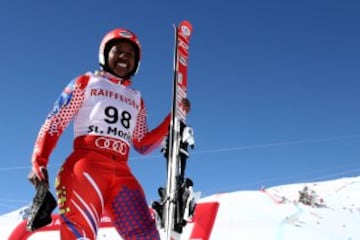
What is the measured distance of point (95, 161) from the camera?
4.19 meters

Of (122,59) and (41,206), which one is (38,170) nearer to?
(41,206)

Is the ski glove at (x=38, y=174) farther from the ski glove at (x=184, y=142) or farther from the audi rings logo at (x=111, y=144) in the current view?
the ski glove at (x=184, y=142)

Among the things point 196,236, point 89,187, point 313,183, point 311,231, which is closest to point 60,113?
point 89,187

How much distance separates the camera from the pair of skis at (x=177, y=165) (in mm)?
4656

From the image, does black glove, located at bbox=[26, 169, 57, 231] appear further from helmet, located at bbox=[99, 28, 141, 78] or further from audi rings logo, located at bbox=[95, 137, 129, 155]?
helmet, located at bbox=[99, 28, 141, 78]

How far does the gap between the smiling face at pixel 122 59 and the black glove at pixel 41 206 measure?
124 centimetres

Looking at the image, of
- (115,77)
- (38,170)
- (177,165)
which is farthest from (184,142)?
(38,170)

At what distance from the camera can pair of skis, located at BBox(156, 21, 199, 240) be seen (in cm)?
466

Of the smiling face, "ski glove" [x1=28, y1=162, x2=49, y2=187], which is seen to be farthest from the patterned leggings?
the smiling face

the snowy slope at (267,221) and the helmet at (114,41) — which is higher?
the helmet at (114,41)

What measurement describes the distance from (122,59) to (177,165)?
43.3 inches

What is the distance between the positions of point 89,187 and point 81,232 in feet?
1.16

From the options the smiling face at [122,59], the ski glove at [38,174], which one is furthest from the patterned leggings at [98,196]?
the smiling face at [122,59]

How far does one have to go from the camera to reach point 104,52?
4.88m
